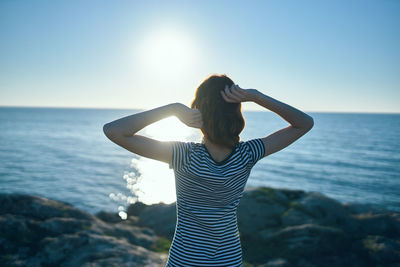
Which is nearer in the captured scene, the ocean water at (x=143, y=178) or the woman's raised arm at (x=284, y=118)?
the woman's raised arm at (x=284, y=118)

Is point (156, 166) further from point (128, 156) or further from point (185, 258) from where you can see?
point (185, 258)

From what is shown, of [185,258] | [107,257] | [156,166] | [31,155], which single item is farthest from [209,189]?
[31,155]

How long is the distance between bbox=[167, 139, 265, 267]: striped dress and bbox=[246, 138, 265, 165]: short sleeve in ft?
0.44

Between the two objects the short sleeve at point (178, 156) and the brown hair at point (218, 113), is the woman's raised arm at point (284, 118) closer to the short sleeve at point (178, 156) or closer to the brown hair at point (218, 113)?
the brown hair at point (218, 113)

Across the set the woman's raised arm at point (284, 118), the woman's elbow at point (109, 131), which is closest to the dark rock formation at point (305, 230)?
the woman's raised arm at point (284, 118)

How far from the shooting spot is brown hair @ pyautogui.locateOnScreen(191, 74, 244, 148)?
2.11 meters

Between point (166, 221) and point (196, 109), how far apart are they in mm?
9036

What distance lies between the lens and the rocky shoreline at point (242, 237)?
5668mm

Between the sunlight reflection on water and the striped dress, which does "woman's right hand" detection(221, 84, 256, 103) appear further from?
the sunlight reflection on water

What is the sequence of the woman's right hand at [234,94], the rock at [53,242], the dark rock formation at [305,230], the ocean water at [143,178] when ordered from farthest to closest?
the ocean water at [143,178], the dark rock formation at [305,230], the rock at [53,242], the woman's right hand at [234,94]

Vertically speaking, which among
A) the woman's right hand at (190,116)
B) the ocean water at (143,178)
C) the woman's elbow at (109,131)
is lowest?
the ocean water at (143,178)

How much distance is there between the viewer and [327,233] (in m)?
7.30

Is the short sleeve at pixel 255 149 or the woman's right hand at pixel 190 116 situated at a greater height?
the woman's right hand at pixel 190 116

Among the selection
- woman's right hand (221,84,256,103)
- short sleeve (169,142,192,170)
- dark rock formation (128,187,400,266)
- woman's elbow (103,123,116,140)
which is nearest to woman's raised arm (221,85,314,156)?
woman's right hand (221,84,256,103)
